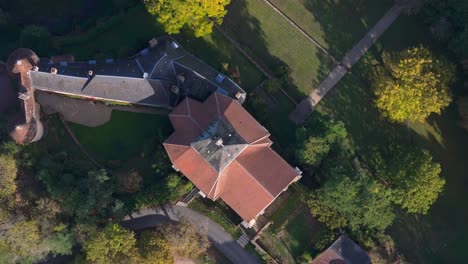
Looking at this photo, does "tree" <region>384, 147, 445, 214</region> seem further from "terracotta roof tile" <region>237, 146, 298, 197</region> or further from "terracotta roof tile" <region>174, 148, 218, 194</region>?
"terracotta roof tile" <region>174, 148, 218, 194</region>

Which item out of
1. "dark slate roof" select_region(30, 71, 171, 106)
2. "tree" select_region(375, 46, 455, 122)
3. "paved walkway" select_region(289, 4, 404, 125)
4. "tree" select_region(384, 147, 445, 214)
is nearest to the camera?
"tree" select_region(384, 147, 445, 214)

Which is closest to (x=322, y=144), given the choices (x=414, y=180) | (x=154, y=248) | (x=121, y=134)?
(x=414, y=180)

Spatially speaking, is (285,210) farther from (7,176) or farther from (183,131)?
(7,176)

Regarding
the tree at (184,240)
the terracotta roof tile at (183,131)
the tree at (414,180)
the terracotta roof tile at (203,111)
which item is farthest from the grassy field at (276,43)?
the tree at (184,240)

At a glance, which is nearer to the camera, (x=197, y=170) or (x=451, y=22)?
(x=197, y=170)

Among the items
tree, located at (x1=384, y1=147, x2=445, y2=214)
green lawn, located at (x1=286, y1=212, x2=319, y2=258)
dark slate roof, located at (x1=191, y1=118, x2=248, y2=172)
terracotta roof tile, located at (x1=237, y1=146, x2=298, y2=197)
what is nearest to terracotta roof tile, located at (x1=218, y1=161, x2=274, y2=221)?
terracotta roof tile, located at (x1=237, y1=146, x2=298, y2=197)
